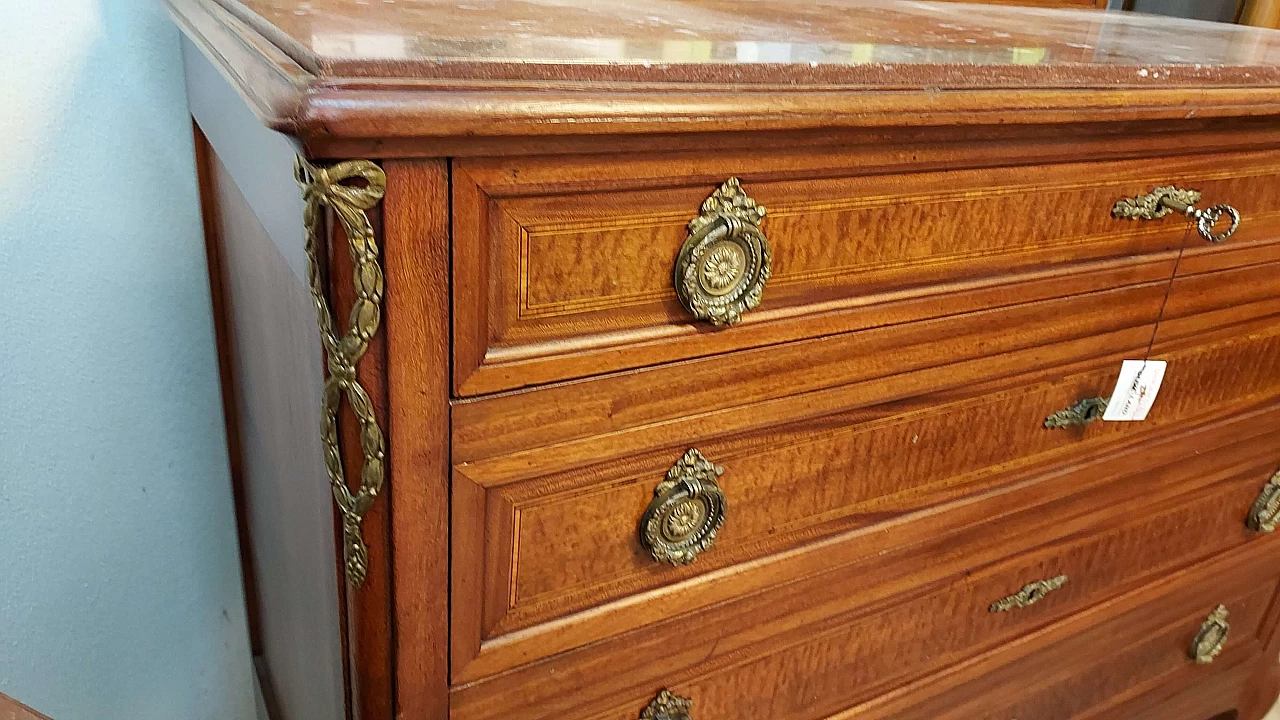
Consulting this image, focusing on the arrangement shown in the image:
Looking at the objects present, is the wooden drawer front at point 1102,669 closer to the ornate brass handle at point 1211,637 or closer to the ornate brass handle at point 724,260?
the ornate brass handle at point 1211,637

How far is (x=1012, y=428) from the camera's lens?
2.52 feet

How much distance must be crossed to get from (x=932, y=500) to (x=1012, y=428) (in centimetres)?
10

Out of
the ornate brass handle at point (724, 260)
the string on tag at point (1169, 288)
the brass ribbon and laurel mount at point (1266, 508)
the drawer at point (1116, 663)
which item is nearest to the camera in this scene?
the ornate brass handle at point (724, 260)

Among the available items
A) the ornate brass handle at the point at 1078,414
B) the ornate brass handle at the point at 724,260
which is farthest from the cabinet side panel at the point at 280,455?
the ornate brass handle at the point at 1078,414

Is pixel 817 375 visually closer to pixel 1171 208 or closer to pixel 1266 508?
pixel 1171 208

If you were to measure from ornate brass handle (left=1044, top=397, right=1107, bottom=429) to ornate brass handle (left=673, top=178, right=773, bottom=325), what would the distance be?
383mm

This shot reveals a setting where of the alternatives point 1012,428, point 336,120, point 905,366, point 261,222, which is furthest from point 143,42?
point 1012,428

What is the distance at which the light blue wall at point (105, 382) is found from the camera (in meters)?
0.87

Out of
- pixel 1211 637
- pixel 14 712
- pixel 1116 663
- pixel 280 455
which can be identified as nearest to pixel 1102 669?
pixel 1116 663

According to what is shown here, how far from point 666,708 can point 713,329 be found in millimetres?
314

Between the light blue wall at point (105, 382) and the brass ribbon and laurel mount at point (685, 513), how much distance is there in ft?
2.17

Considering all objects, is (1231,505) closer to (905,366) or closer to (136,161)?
(905,366)

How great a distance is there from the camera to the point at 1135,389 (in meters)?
0.83

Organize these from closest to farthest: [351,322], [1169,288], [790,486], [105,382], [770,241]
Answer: [351,322] → [770,241] → [790,486] → [1169,288] → [105,382]
